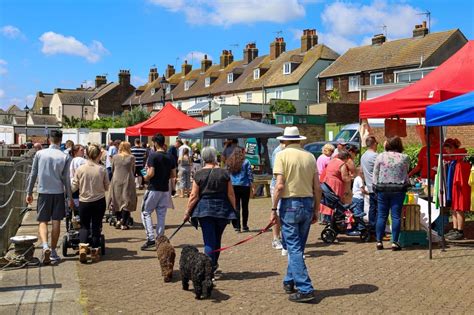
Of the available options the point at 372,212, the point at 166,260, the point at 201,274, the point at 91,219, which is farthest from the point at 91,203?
the point at 372,212

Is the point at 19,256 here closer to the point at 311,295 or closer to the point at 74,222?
the point at 74,222

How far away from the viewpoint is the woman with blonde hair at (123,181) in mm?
11000

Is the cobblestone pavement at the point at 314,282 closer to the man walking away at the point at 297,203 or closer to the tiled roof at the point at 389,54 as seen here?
the man walking away at the point at 297,203

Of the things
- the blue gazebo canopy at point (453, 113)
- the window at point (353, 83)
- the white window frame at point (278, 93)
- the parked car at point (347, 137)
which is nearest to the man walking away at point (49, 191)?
the blue gazebo canopy at point (453, 113)

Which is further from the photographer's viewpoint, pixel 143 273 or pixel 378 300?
pixel 143 273

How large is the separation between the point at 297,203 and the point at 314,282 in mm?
1370

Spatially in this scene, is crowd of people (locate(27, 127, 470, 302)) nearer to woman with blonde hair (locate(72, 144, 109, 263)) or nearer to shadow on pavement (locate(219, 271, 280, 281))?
woman with blonde hair (locate(72, 144, 109, 263))

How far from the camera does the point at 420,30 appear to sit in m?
42.1

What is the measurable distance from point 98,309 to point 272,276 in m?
2.42

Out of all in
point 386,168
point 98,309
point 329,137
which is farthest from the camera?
point 329,137

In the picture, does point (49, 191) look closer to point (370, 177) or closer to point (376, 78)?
point (370, 177)

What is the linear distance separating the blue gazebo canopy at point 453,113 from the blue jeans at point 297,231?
292 centimetres

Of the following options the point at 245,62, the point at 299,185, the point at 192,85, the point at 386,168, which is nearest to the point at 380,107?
the point at 386,168

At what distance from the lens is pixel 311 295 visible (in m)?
6.01
